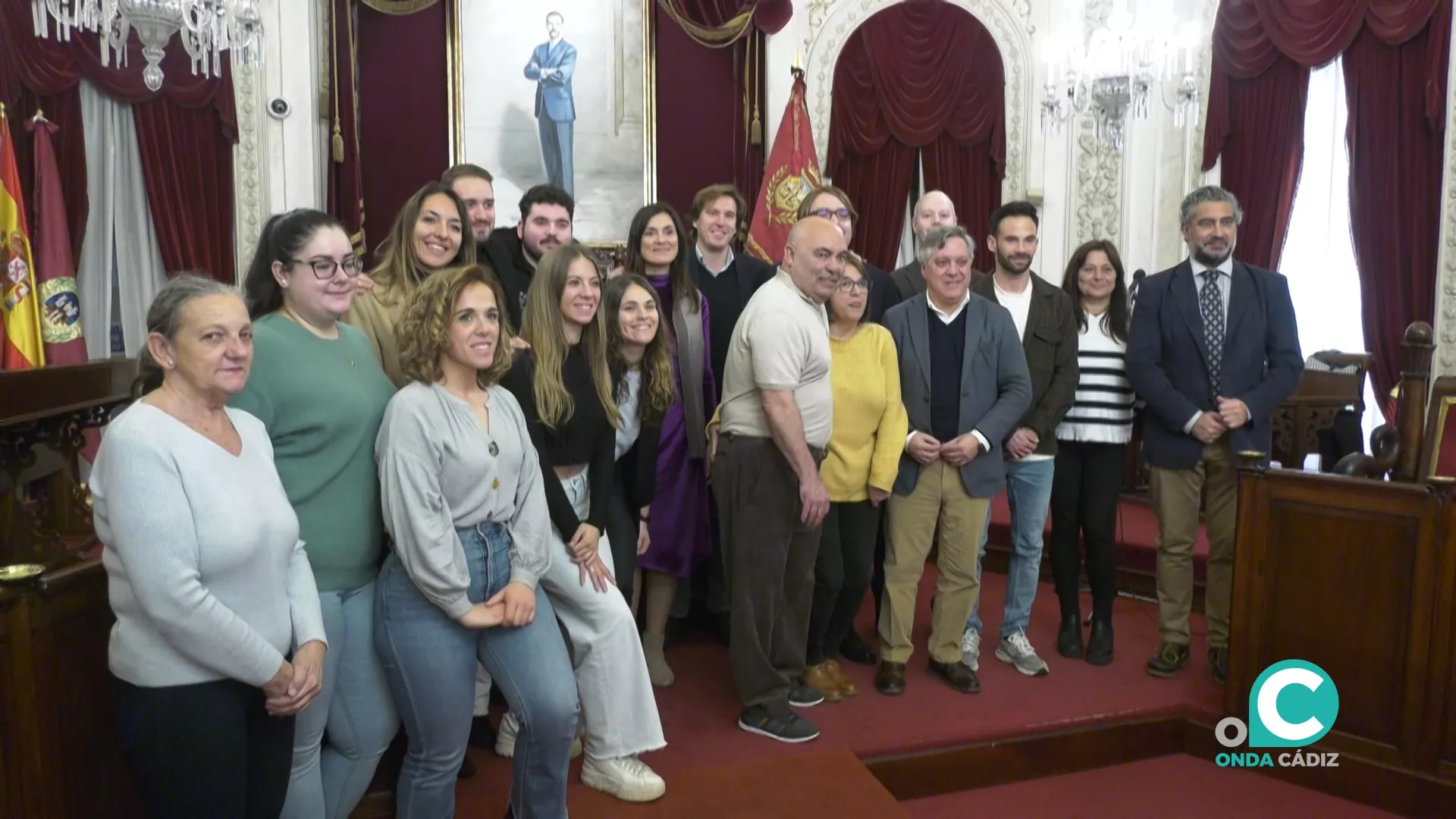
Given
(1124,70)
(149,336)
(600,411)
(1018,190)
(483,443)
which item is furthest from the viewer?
(1018,190)

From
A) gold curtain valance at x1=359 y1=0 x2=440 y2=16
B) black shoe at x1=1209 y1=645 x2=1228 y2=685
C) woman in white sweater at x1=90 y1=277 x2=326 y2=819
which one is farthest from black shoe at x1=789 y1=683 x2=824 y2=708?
gold curtain valance at x1=359 y1=0 x2=440 y2=16

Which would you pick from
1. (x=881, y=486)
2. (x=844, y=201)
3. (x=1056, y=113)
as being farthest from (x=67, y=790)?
(x=1056, y=113)

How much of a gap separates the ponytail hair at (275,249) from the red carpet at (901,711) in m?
1.33

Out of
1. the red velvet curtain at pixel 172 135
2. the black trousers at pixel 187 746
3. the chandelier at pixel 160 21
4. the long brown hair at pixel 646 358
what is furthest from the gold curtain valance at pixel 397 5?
the black trousers at pixel 187 746

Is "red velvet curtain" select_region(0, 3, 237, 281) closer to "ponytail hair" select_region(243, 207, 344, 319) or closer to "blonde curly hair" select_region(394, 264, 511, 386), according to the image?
"ponytail hair" select_region(243, 207, 344, 319)

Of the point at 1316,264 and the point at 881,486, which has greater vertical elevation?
the point at 1316,264

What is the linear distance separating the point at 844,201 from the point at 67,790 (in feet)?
9.27

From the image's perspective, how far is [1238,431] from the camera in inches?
130

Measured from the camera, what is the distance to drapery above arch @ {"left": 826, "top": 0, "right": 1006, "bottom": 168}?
659 centimetres

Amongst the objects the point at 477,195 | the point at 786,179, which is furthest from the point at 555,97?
the point at 477,195

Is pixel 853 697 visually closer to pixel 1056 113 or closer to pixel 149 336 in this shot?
pixel 149 336

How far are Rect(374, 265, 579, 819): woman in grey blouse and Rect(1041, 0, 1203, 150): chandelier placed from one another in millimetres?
4174

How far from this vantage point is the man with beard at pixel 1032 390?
3.40 metres

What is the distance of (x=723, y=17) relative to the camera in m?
6.25
